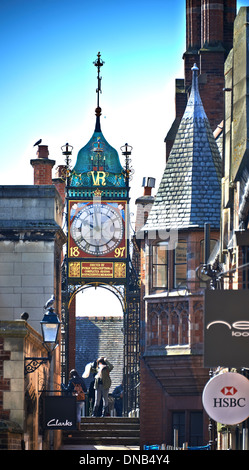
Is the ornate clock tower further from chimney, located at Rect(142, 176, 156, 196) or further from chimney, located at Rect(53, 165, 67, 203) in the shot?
chimney, located at Rect(142, 176, 156, 196)

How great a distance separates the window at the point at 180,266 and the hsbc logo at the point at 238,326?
756 inches

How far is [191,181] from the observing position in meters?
46.2

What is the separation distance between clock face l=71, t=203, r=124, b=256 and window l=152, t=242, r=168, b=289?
26.1ft

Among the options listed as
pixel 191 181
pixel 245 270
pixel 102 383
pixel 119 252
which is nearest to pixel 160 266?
pixel 191 181

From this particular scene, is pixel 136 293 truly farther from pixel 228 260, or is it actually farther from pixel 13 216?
pixel 228 260

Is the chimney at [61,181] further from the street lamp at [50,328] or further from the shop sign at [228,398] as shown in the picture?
the shop sign at [228,398]

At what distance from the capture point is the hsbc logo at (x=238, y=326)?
2630 cm

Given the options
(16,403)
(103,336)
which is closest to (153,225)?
(16,403)

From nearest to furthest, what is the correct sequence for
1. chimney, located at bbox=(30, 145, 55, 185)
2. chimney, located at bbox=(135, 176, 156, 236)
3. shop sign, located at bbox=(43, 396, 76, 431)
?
1. shop sign, located at bbox=(43, 396, 76, 431)
2. chimney, located at bbox=(30, 145, 55, 185)
3. chimney, located at bbox=(135, 176, 156, 236)

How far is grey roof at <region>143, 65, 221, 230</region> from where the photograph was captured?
45531 millimetres

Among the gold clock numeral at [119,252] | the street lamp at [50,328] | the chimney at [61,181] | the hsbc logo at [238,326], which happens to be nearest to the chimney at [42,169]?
the chimney at [61,181]

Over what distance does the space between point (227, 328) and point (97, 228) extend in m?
28.2

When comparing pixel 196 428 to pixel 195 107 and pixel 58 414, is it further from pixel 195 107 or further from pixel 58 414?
pixel 58 414

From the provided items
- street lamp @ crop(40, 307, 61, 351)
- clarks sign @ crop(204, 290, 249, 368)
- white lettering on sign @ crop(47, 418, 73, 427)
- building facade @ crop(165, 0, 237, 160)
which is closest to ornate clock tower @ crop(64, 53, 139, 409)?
building facade @ crop(165, 0, 237, 160)
